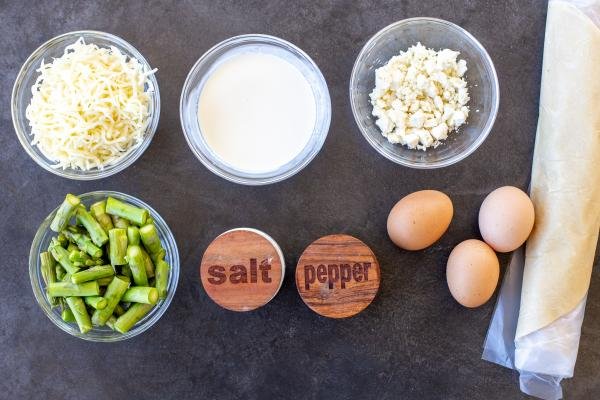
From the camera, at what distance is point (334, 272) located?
5.62 feet

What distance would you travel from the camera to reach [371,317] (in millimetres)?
1877

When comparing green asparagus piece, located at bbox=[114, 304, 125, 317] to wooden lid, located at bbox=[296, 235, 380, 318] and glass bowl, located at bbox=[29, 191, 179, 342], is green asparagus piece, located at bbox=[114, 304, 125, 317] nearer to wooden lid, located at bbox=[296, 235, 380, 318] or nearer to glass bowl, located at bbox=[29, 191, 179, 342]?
glass bowl, located at bbox=[29, 191, 179, 342]

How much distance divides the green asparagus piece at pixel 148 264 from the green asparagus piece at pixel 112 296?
0.07 meters

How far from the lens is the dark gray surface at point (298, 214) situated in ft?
6.12

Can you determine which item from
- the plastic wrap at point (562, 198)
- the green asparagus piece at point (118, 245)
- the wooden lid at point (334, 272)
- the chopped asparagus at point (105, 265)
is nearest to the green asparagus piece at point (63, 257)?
the chopped asparagus at point (105, 265)

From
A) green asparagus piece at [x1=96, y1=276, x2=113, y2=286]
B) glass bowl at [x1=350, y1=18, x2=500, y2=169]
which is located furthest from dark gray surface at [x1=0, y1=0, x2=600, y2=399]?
green asparagus piece at [x1=96, y1=276, x2=113, y2=286]

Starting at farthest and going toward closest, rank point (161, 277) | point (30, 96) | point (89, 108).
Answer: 1. point (30, 96)
2. point (161, 277)
3. point (89, 108)

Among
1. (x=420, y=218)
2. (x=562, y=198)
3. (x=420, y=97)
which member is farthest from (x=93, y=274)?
A: (x=562, y=198)

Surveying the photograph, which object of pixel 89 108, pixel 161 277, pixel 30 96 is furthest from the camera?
pixel 30 96

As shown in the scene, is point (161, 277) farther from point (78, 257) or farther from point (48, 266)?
point (48, 266)

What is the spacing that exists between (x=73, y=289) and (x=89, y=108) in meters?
0.53

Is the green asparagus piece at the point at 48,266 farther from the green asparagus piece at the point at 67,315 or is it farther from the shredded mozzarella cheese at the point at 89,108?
the shredded mozzarella cheese at the point at 89,108

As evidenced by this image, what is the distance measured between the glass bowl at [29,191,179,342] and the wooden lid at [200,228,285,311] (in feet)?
0.60

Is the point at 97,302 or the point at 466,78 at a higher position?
the point at 466,78
